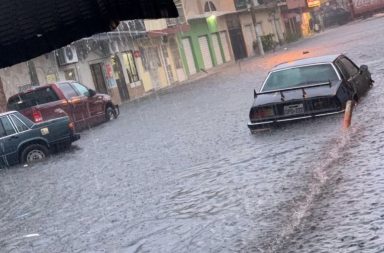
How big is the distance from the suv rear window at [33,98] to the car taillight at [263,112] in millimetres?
10766

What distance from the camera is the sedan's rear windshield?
1185cm

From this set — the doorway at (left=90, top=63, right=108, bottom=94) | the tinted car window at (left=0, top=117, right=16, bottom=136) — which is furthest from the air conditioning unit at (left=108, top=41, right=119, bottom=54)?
the tinted car window at (left=0, top=117, right=16, bottom=136)

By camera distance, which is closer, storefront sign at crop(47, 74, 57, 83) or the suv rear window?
the suv rear window

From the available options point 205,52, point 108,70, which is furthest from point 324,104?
point 205,52

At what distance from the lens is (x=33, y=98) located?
20797mm

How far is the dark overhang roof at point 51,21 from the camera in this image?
2564 mm

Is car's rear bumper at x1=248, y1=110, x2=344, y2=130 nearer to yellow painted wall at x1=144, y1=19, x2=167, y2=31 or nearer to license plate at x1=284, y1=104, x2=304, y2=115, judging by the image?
license plate at x1=284, y1=104, x2=304, y2=115

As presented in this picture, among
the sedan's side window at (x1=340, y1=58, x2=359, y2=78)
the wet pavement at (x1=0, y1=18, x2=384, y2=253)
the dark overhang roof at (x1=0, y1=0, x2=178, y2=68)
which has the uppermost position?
the dark overhang roof at (x1=0, y1=0, x2=178, y2=68)

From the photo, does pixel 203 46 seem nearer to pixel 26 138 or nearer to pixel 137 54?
pixel 137 54

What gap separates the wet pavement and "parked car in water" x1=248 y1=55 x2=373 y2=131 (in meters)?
0.30

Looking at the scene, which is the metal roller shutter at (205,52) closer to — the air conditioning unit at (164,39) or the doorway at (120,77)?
the air conditioning unit at (164,39)

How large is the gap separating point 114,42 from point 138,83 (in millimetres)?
3141

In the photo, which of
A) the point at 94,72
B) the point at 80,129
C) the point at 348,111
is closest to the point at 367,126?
the point at 348,111

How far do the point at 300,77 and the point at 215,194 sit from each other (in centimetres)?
460
